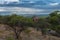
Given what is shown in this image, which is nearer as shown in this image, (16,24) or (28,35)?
(28,35)

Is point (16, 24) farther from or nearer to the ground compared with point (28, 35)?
farther from the ground

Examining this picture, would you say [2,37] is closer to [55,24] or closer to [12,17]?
[12,17]

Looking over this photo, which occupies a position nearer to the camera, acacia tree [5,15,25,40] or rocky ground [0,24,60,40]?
rocky ground [0,24,60,40]

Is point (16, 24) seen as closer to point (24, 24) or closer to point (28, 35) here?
point (24, 24)

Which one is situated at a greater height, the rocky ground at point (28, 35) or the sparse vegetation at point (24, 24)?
the sparse vegetation at point (24, 24)

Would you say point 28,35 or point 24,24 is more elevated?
point 24,24

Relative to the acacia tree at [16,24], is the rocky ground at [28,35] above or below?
below

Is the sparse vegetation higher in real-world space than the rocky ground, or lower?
higher

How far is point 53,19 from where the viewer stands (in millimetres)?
3555

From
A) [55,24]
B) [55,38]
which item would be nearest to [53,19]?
[55,24]

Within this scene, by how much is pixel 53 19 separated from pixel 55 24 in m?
0.09

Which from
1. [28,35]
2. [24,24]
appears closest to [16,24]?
[24,24]

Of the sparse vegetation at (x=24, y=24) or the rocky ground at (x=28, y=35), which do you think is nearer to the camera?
the rocky ground at (x=28, y=35)

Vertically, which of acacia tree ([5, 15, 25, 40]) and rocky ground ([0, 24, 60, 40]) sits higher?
acacia tree ([5, 15, 25, 40])
